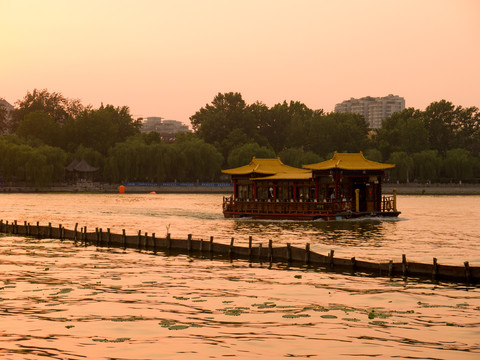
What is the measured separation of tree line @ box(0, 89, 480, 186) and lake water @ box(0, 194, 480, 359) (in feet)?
347

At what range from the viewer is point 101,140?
591 feet

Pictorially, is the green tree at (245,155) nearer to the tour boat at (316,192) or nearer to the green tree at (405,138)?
the green tree at (405,138)

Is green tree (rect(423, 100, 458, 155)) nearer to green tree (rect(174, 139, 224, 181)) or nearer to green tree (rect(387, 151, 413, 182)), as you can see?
green tree (rect(387, 151, 413, 182))

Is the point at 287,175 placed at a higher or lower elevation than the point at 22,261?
higher

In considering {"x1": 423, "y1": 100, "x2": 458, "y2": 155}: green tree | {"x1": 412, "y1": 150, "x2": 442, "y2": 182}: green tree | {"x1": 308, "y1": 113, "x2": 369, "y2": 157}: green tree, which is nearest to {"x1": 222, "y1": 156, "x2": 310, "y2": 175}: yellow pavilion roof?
{"x1": 412, "y1": 150, "x2": 442, "y2": 182}: green tree

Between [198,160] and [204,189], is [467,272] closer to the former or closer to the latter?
[198,160]

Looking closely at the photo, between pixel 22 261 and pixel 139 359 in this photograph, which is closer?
pixel 139 359

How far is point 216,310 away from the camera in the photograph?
24.7 m

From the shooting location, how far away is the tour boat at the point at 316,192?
228 feet

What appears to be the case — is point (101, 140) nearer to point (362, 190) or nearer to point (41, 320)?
point (362, 190)

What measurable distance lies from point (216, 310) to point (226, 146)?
155 meters

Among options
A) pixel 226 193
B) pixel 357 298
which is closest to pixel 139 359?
pixel 357 298

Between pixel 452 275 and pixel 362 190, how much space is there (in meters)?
42.9

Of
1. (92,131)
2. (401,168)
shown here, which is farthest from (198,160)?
(401,168)
